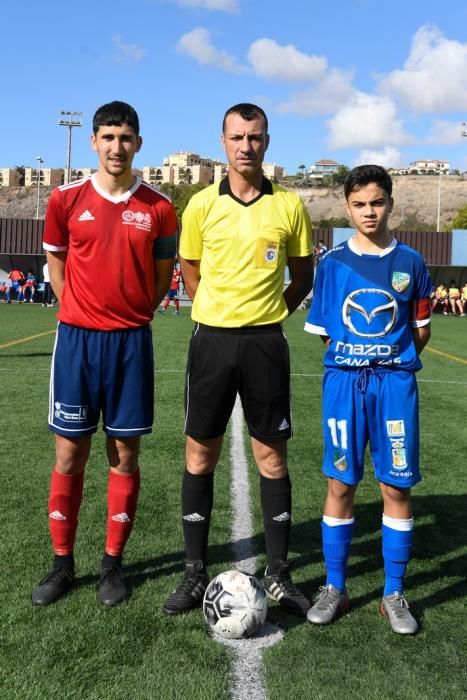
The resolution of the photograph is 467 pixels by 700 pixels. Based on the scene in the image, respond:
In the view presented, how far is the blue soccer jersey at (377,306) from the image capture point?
9.70ft

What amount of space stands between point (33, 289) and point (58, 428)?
32.0 m

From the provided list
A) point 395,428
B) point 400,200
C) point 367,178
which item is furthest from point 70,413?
point 400,200

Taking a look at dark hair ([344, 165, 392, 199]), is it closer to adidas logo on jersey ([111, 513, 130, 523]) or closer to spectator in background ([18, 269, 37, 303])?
adidas logo on jersey ([111, 513, 130, 523])

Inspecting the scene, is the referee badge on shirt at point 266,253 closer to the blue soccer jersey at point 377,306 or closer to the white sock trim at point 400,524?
the blue soccer jersey at point 377,306

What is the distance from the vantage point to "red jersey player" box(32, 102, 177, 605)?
3064mm

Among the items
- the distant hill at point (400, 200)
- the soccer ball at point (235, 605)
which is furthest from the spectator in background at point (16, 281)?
the distant hill at point (400, 200)

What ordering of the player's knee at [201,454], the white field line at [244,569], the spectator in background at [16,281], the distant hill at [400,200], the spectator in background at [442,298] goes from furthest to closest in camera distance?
1. the distant hill at [400,200]
2. the spectator in background at [16,281]
3. the spectator in background at [442,298]
4. the player's knee at [201,454]
5. the white field line at [244,569]

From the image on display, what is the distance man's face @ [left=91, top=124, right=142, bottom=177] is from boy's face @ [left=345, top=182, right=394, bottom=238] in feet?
3.33

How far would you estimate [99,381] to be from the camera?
10.3 ft

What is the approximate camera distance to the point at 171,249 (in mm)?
3270

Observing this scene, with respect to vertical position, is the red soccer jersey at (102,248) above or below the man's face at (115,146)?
below

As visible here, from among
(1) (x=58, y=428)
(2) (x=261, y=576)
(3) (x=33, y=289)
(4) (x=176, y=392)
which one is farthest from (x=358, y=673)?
(3) (x=33, y=289)

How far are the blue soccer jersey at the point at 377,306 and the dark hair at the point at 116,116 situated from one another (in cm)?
108

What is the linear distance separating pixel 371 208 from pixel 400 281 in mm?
334
